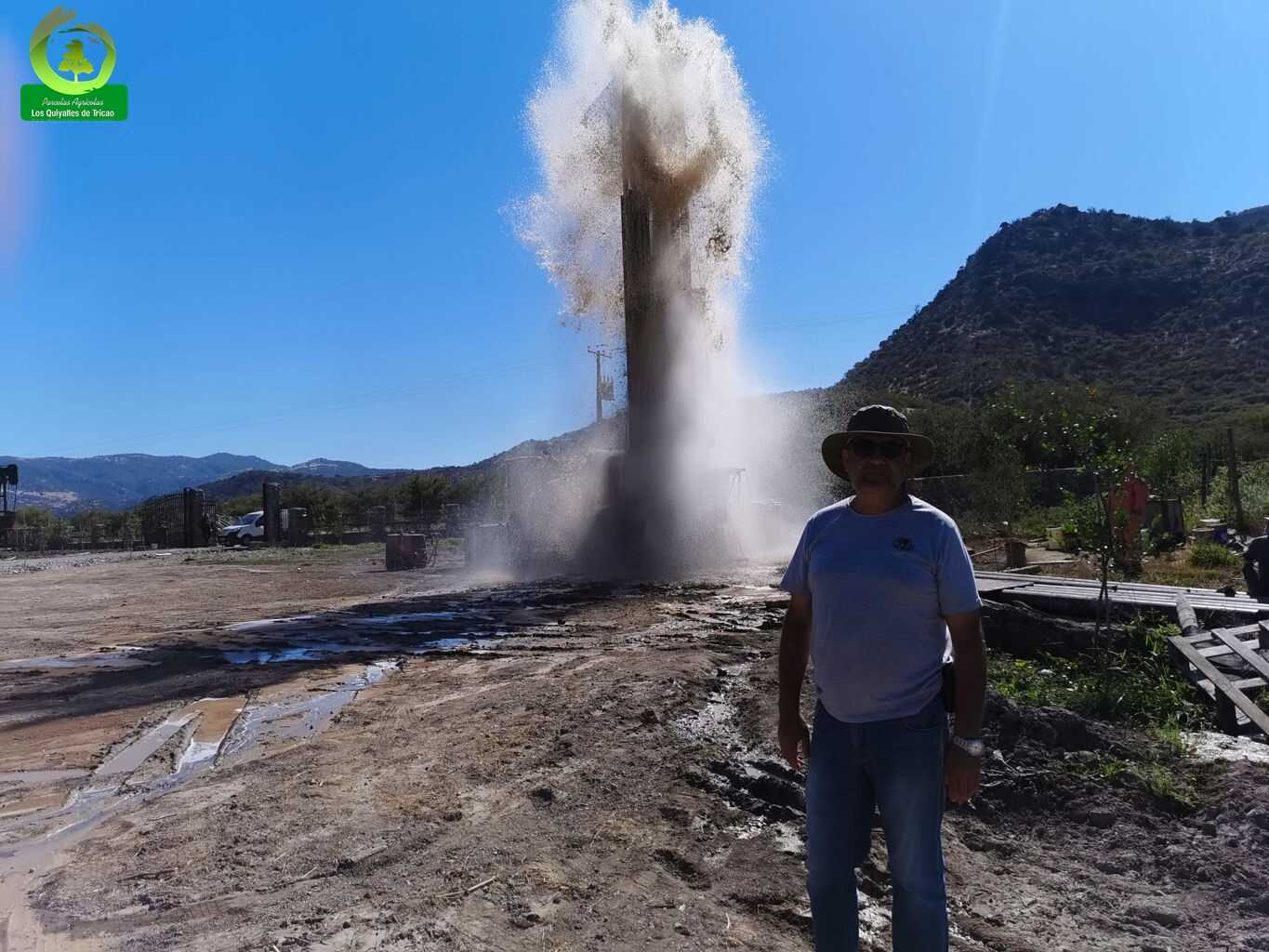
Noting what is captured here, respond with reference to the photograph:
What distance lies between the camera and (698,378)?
2252 centimetres

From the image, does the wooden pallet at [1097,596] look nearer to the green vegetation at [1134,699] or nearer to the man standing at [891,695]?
the green vegetation at [1134,699]

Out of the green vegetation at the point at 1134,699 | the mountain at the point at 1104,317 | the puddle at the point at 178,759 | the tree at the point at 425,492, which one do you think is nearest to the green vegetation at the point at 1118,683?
the green vegetation at the point at 1134,699

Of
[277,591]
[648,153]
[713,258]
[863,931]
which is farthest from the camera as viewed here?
[713,258]

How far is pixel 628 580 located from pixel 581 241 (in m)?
9.44

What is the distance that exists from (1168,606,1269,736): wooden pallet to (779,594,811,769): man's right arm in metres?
3.75

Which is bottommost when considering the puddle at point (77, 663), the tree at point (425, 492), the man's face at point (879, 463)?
the puddle at point (77, 663)

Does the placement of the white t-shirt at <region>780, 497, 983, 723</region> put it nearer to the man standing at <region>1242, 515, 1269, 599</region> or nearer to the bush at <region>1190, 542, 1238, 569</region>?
the man standing at <region>1242, 515, 1269, 599</region>

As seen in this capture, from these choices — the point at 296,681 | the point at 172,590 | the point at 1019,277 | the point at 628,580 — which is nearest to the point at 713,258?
the point at 628,580

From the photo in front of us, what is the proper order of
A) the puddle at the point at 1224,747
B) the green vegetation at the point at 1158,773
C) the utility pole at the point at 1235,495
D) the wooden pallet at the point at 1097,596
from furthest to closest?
the utility pole at the point at 1235,495 < the wooden pallet at the point at 1097,596 < the puddle at the point at 1224,747 < the green vegetation at the point at 1158,773

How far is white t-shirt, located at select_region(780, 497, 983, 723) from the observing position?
2.67 metres

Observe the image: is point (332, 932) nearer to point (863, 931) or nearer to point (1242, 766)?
point (863, 931)

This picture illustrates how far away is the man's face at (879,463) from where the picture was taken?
282cm

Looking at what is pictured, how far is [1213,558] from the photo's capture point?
13.0 metres

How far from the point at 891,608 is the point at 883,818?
2.08 ft
